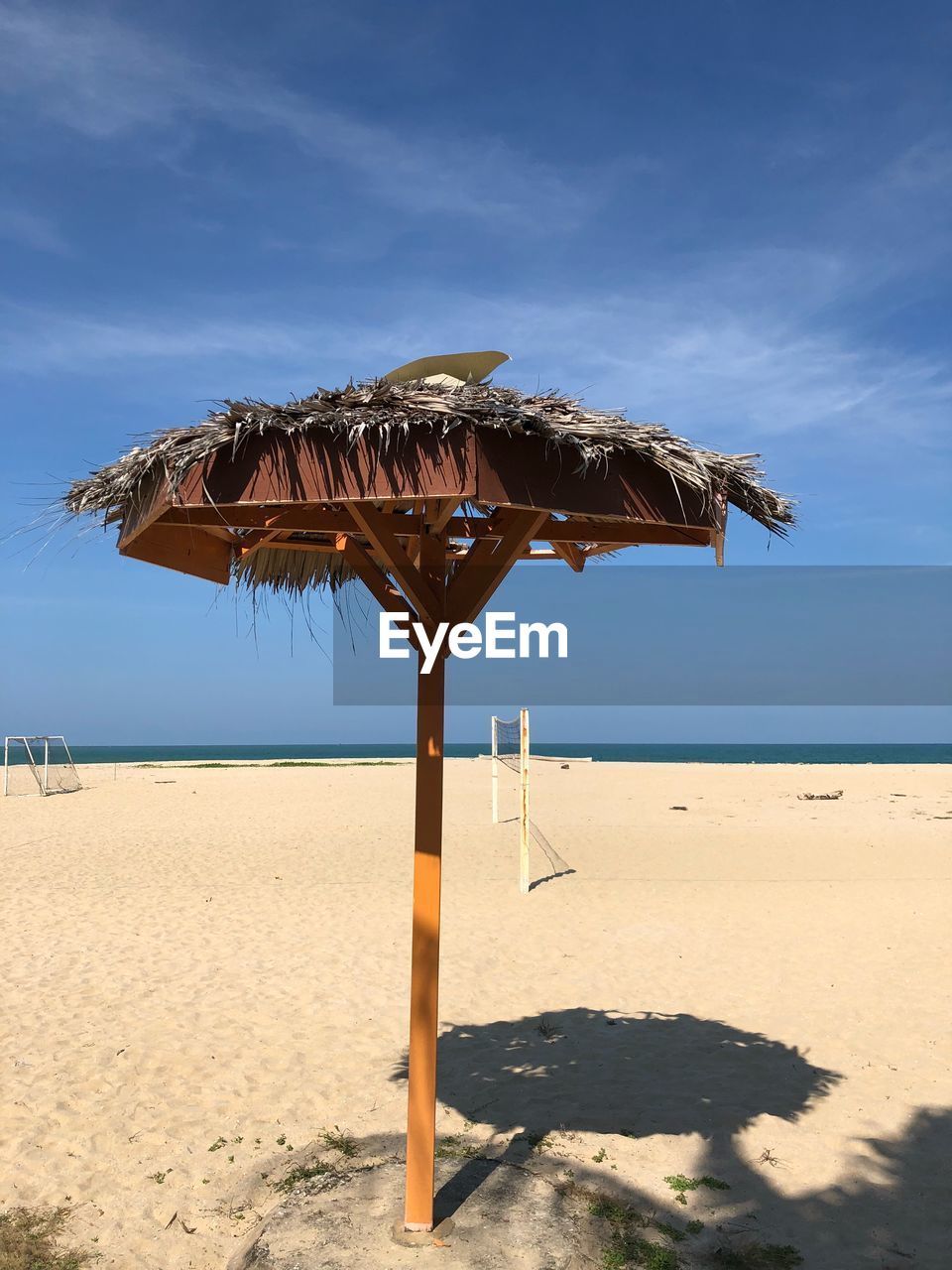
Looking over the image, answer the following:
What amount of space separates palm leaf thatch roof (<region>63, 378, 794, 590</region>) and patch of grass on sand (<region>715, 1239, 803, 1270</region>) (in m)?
3.07

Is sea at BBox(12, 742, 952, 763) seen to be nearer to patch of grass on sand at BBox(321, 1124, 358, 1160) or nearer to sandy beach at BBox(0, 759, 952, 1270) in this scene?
sandy beach at BBox(0, 759, 952, 1270)

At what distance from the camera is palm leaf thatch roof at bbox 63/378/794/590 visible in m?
2.94

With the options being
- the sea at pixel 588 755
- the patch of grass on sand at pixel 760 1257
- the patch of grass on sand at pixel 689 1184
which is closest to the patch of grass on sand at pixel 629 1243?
the patch of grass on sand at pixel 760 1257

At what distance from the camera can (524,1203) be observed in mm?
4043

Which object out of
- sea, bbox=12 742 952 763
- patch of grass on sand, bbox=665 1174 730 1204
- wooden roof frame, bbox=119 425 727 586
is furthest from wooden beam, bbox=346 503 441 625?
sea, bbox=12 742 952 763

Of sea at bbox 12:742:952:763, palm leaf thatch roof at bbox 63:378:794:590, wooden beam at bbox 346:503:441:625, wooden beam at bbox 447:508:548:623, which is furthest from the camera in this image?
sea at bbox 12:742:952:763

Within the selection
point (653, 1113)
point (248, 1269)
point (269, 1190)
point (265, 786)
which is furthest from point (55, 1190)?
point (265, 786)

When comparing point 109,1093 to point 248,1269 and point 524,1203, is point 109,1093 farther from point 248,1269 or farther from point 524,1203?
point 524,1203

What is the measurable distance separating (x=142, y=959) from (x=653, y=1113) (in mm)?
5265

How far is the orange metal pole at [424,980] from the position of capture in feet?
12.4

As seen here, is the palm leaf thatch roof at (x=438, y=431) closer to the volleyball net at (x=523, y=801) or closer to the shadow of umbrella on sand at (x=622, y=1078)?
the shadow of umbrella on sand at (x=622, y=1078)

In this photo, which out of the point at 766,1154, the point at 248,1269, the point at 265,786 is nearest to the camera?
the point at 248,1269

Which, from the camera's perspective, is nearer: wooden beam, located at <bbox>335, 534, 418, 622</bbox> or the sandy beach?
wooden beam, located at <bbox>335, 534, 418, 622</bbox>

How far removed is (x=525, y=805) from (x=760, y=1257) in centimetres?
872
